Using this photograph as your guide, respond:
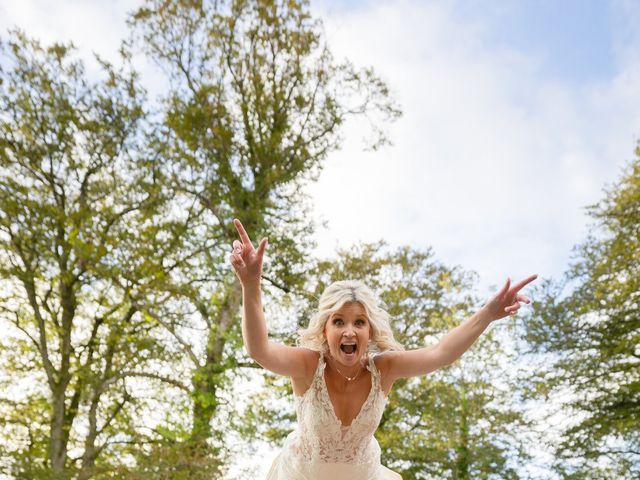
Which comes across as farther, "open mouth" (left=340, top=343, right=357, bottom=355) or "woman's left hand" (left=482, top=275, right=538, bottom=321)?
"open mouth" (left=340, top=343, right=357, bottom=355)

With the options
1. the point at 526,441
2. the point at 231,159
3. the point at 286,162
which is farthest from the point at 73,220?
the point at 526,441

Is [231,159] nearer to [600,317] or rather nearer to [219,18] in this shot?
[219,18]

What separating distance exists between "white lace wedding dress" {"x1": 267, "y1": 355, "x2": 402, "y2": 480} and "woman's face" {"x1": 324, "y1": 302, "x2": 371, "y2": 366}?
148mm

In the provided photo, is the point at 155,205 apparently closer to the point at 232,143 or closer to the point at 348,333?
the point at 232,143

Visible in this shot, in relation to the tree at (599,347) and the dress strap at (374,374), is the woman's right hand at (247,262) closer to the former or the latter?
the dress strap at (374,374)

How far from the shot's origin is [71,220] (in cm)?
1278

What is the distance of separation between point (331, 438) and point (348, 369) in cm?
37

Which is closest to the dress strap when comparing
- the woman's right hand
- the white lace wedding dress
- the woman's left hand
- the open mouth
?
the white lace wedding dress

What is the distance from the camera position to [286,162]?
14.7 m

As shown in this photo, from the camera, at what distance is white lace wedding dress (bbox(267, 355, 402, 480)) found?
339 centimetres

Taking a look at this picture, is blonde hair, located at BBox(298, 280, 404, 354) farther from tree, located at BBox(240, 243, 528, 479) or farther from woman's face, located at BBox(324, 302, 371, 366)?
tree, located at BBox(240, 243, 528, 479)

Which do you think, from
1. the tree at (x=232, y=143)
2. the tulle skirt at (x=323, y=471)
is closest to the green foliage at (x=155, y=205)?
the tree at (x=232, y=143)

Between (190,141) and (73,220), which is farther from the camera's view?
(190,141)

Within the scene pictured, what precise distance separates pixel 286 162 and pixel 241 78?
2.15 meters
